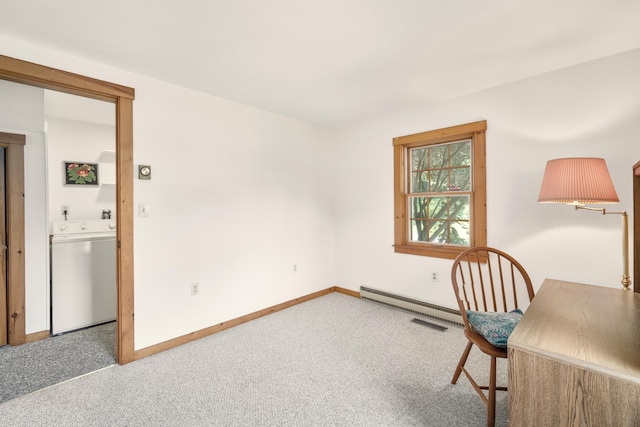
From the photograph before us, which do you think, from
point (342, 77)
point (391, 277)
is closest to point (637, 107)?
point (342, 77)

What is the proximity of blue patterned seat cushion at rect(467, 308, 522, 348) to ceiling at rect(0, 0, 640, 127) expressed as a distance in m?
1.77


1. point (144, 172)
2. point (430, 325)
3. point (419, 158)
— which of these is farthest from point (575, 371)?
point (144, 172)

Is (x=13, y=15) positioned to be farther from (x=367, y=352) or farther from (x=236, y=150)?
(x=367, y=352)

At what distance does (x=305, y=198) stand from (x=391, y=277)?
1.46 meters

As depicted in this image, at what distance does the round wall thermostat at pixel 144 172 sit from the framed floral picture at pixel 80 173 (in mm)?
1885

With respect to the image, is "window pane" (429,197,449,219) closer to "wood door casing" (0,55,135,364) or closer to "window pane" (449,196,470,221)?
"window pane" (449,196,470,221)

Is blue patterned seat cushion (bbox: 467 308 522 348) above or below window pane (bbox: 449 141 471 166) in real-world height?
below

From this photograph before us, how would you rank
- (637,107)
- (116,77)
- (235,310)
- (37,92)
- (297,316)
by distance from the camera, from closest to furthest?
1. (637,107)
2. (116,77)
3. (37,92)
4. (235,310)
5. (297,316)

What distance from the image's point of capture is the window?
2820mm

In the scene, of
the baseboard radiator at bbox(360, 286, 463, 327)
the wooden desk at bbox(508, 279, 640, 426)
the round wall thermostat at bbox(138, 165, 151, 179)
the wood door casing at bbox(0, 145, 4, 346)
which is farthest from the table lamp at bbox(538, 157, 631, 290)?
the wood door casing at bbox(0, 145, 4, 346)

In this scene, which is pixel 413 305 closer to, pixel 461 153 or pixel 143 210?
pixel 461 153

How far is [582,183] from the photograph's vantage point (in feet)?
5.64

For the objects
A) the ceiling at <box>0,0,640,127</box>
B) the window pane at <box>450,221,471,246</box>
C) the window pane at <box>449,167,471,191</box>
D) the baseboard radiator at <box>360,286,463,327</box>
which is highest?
the ceiling at <box>0,0,640,127</box>

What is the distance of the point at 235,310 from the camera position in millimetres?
2998
